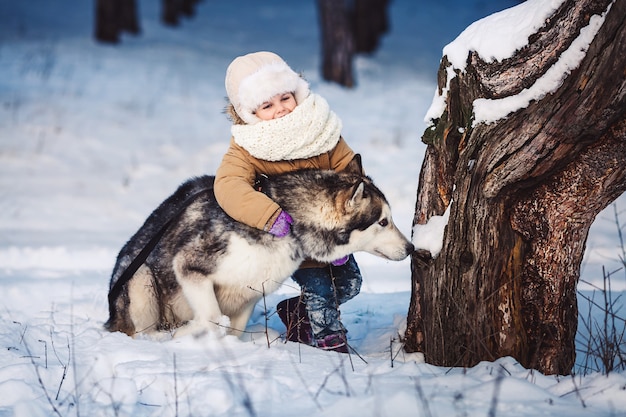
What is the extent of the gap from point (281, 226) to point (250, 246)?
244mm

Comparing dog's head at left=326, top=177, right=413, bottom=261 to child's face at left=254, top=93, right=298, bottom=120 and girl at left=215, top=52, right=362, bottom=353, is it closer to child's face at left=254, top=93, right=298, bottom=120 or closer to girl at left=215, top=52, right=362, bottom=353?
girl at left=215, top=52, right=362, bottom=353

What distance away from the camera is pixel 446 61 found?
371cm

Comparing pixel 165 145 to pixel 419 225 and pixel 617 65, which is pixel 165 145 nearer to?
pixel 419 225

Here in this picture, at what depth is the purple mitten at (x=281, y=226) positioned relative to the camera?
3896mm

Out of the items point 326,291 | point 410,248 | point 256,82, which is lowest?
point 326,291

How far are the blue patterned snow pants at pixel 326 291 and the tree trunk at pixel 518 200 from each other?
66 centimetres

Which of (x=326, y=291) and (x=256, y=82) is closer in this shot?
(x=256, y=82)

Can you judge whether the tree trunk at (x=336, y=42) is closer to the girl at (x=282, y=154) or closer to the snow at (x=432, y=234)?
the girl at (x=282, y=154)

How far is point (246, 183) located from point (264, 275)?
0.58m

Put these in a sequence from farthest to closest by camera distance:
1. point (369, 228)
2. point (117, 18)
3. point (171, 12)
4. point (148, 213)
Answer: point (171, 12) < point (117, 18) < point (148, 213) < point (369, 228)

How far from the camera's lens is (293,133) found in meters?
4.06

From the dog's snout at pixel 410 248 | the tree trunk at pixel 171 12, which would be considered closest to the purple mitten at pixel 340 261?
the dog's snout at pixel 410 248

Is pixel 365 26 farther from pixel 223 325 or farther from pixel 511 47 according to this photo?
pixel 511 47

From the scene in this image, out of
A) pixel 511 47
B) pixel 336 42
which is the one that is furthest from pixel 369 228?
pixel 336 42
